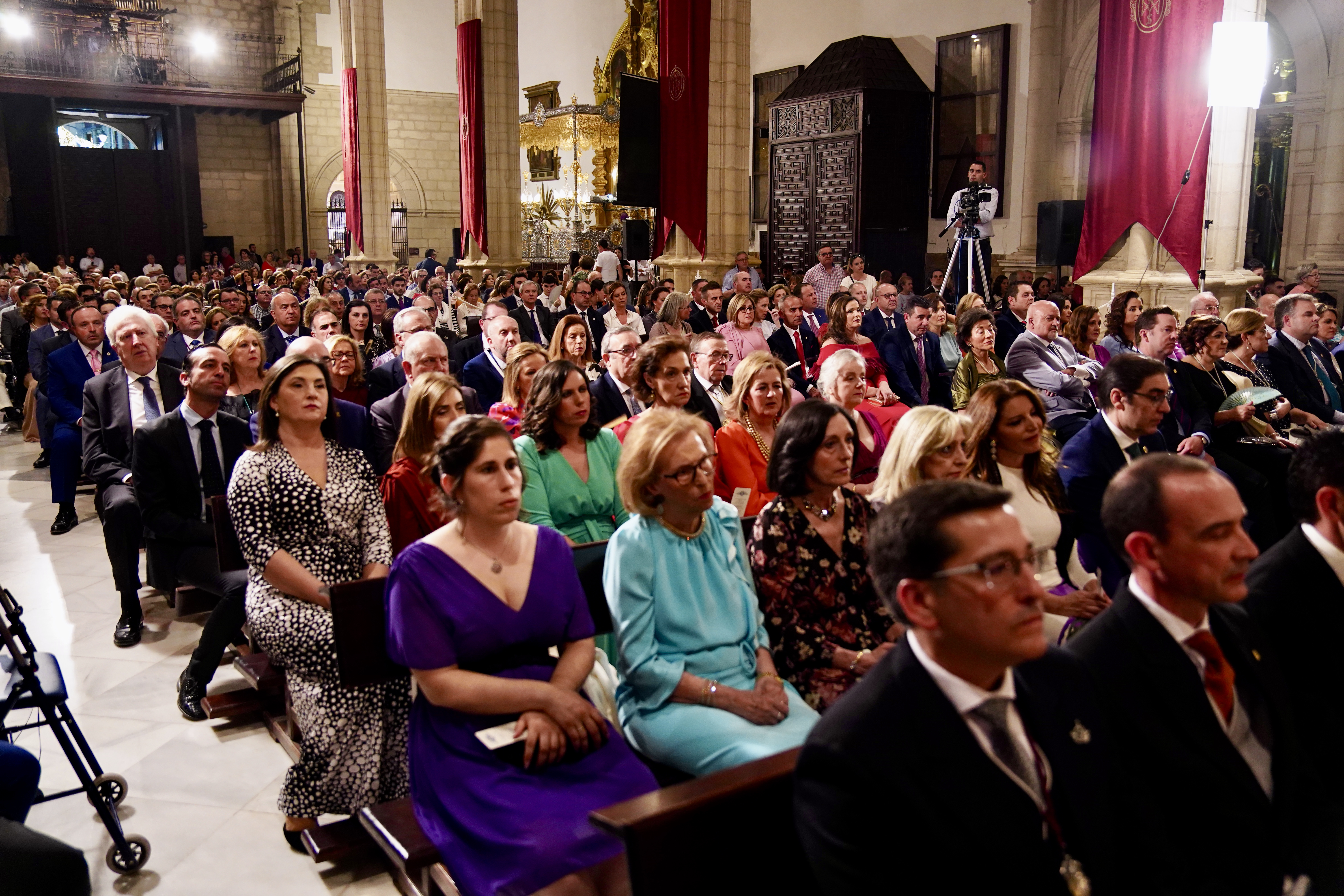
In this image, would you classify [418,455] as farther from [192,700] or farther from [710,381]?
[710,381]

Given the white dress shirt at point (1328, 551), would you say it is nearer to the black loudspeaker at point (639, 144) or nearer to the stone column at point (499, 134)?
the black loudspeaker at point (639, 144)

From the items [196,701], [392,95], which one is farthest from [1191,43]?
[392,95]

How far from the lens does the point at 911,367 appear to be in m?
7.49

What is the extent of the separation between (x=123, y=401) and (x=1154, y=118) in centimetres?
673

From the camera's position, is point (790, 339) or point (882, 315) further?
point (790, 339)

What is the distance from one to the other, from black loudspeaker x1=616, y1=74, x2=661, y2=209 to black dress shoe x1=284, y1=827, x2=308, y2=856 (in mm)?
7727

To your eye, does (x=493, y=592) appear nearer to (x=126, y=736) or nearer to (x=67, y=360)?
(x=126, y=736)

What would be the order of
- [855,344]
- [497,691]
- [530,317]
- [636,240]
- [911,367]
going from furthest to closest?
[636,240] < [530,317] < [911,367] < [855,344] < [497,691]

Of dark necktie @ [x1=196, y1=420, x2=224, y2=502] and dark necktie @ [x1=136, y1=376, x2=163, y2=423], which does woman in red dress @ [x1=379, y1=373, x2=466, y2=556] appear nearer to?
dark necktie @ [x1=196, y1=420, x2=224, y2=502]

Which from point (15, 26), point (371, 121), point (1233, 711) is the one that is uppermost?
point (15, 26)

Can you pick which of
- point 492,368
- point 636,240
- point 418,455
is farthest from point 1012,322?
point 636,240

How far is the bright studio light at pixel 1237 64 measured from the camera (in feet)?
20.7

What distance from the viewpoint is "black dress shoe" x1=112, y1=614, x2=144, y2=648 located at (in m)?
4.71

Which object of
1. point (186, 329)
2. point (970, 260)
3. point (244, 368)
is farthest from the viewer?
point (970, 260)
